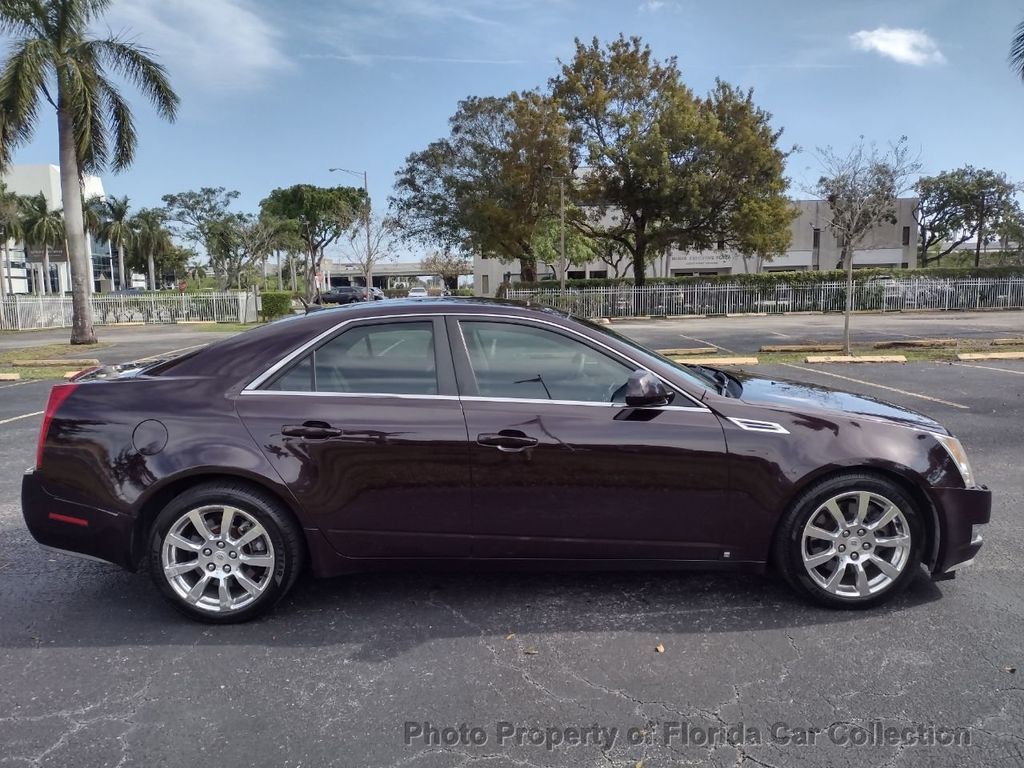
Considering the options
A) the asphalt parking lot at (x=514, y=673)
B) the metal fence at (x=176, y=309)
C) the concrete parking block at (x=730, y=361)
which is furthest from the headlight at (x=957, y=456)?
the metal fence at (x=176, y=309)

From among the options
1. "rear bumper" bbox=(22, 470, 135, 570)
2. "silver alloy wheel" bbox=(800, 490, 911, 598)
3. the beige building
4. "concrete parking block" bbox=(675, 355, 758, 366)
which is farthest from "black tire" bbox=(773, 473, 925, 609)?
the beige building

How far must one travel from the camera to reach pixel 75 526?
11.7 feet

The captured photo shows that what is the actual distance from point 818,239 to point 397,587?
6173 cm

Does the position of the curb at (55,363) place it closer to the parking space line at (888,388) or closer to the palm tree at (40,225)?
the parking space line at (888,388)

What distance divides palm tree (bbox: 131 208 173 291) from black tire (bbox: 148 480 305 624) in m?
72.4

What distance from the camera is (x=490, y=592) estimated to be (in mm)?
3887

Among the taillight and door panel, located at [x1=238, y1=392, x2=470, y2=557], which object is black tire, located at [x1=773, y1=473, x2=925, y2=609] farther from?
the taillight

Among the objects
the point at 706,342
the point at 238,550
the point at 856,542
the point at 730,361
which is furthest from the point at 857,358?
the point at 238,550

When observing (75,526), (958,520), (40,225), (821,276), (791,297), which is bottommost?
(75,526)

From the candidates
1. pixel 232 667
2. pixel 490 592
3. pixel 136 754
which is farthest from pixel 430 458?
pixel 136 754

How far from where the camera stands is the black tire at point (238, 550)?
3.45 meters

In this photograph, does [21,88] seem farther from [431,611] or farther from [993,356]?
[993,356]

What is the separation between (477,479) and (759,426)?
54.0 inches

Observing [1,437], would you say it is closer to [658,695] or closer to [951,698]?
[658,695]
